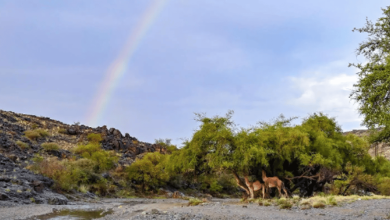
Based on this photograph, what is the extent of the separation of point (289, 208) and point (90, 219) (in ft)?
38.8

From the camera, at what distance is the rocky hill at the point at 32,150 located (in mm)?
27350


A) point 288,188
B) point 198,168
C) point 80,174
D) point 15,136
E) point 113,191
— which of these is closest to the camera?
point 198,168

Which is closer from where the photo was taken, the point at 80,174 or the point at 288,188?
the point at 288,188

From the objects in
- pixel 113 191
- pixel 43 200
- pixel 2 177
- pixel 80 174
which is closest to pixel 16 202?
pixel 43 200

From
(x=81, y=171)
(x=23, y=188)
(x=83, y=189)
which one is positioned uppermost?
(x=81, y=171)

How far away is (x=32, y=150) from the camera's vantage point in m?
53.0

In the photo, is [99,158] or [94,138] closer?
[99,158]

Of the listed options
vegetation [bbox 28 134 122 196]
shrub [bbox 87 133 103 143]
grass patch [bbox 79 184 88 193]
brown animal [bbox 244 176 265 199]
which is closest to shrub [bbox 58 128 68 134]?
shrub [bbox 87 133 103 143]

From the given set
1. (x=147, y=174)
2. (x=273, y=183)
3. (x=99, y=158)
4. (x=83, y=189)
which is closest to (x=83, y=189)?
(x=83, y=189)

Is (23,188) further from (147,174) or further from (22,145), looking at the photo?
(22,145)

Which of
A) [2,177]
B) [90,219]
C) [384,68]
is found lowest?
[90,219]

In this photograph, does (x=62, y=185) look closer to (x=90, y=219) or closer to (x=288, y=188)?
(x=90, y=219)

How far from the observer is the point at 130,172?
164 ft

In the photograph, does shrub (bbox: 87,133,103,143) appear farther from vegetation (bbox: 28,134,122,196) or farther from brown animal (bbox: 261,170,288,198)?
brown animal (bbox: 261,170,288,198)
